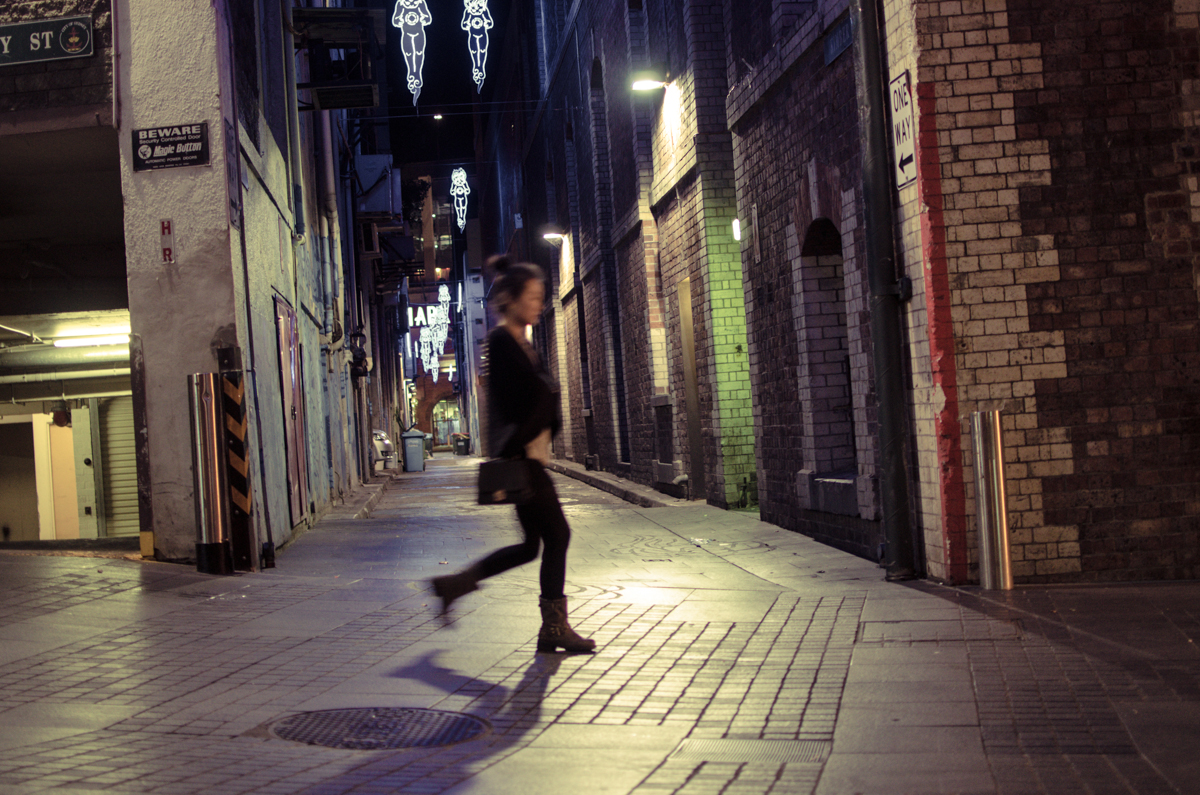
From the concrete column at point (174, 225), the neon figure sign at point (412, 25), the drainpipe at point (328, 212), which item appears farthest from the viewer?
the drainpipe at point (328, 212)

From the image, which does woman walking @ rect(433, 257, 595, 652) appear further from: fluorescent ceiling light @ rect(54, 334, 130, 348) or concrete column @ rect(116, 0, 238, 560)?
fluorescent ceiling light @ rect(54, 334, 130, 348)

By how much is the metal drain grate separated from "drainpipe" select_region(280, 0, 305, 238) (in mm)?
12372

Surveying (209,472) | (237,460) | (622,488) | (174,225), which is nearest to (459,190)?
(622,488)

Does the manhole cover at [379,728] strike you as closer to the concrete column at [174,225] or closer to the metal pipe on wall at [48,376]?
the concrete column at [174,225]

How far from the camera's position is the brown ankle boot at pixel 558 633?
5.67 metres

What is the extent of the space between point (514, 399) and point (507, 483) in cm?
45

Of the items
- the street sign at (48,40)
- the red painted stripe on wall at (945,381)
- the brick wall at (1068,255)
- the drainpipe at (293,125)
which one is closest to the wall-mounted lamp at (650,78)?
the drainpipe at (293,125)

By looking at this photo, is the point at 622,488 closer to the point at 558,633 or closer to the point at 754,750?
the point at 558,633

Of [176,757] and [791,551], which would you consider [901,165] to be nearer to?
[791,551]

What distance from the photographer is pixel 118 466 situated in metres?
18.9

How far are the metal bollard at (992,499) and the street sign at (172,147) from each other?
646 centimetres

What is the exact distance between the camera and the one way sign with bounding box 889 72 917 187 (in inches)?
285

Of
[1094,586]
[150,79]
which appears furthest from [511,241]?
[1094,586]

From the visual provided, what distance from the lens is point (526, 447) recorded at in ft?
18.4
